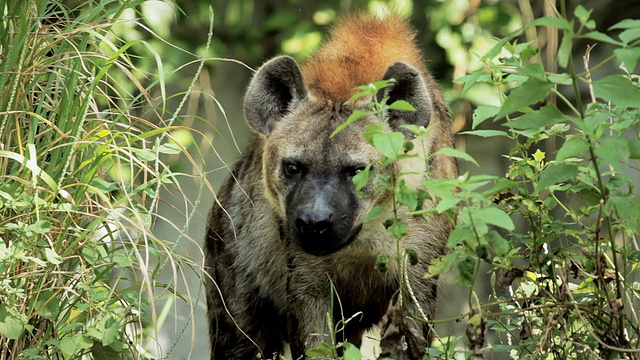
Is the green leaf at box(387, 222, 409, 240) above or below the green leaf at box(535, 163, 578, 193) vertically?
below

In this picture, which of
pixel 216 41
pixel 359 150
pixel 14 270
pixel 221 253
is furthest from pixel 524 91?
pixel 216 41

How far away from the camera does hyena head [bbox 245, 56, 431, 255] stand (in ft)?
11.5

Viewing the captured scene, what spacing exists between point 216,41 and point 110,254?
145 inches

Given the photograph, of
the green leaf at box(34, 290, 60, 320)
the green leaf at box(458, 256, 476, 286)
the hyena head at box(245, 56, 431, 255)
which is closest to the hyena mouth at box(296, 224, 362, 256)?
the hyena head at box(245, 56, 431, 255)

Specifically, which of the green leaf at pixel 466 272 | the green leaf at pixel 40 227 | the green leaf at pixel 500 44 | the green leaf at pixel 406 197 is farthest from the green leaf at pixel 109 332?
the green leaf at pixel 500 44

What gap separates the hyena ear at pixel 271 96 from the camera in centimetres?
397

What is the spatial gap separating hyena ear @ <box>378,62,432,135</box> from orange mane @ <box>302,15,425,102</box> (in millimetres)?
176

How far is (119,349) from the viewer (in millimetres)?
3014

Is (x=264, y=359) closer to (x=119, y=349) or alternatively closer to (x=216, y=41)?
(x=119, y=349)

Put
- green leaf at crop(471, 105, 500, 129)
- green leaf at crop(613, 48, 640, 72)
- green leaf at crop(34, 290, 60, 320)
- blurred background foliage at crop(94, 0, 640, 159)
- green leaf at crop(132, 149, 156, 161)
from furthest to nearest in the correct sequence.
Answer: blurred background foliage at crop(94, 0, 640, 159) < green leaf at crop(132, 149, 156, 161) < green leaf at crop(34, 290, 60, 320) < green leaf at crop(471, 105, 500, 129) < green leaf at crop(613, 48, 640, 72)

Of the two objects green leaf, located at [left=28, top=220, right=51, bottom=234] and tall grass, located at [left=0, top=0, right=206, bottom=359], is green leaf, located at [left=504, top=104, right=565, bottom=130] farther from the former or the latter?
green leaf, located at [left=28, top=220, right=51, bottom=234]

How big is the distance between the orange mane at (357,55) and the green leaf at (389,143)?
1.34 metres

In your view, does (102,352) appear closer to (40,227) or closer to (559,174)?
(40,227)

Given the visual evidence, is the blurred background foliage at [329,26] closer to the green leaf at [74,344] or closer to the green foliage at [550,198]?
the green foliage at [550,198]
